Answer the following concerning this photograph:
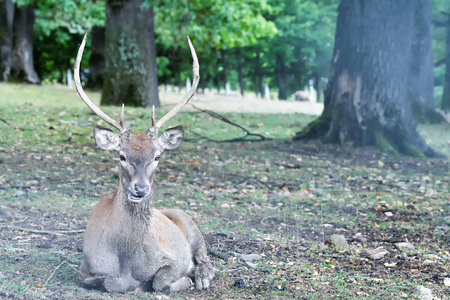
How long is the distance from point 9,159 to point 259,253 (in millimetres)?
4897

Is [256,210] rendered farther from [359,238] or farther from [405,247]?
[405,247]

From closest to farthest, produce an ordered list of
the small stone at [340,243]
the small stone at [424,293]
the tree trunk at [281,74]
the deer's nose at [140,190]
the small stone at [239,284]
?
1. the deer's nose at [140,190]
2. the small stone at [424,293]
3. the small stone at [239,284]
4. the small stone at [340,243]
5. the tree trunk at [281,74]

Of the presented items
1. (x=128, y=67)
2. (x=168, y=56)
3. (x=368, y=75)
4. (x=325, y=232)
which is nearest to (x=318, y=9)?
(x=168, y=56)

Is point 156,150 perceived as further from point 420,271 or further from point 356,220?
point 356,220

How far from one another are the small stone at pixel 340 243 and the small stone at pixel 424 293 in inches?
54.5

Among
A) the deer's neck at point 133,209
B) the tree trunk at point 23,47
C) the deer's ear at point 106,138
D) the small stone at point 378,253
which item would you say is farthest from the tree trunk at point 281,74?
the deer's neck at point 133,209

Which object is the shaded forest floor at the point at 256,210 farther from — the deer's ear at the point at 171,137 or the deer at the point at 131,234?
the deer's ear at the point at 171,137

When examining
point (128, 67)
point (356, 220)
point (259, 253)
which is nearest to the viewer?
point (259, 253)

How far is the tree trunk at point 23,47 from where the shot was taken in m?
24.1

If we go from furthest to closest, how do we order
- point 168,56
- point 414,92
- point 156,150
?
point 168,56 → point 414,92 → point 156,150

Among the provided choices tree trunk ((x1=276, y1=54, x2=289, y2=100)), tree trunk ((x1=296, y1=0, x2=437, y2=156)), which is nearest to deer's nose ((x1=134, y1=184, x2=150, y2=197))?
tree trunk ((x1=296, y1=0, x2=437, y2=156))

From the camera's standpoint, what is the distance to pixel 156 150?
497 centimetres

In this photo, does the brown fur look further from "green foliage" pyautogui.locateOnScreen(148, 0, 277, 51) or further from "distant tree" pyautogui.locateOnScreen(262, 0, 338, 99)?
"distant tree" pyautogui.locateOnScreen(262, 0, 338, 99)

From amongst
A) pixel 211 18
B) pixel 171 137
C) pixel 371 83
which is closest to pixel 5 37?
pixel 211 18
